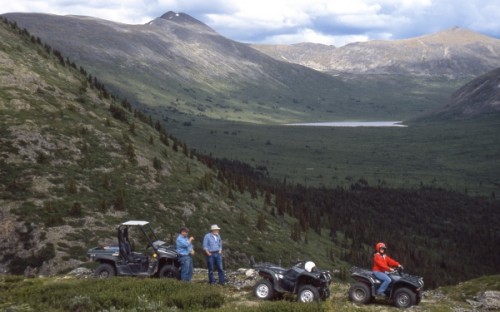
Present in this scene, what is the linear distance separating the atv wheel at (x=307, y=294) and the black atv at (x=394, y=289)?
235 centimetres

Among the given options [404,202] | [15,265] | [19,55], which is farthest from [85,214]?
[404,202]

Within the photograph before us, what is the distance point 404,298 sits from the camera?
20.8 metres

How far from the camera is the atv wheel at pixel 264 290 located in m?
20.8

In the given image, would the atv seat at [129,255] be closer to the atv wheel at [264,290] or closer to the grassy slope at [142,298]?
the grassy slope at [142,298]

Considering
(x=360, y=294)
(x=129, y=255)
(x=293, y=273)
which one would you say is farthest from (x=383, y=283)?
(x=129, y=255)

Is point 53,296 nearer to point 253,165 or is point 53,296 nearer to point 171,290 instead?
point 171,290

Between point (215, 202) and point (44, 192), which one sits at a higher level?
point (44, 192)

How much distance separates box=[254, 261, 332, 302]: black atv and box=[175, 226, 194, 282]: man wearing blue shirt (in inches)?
134

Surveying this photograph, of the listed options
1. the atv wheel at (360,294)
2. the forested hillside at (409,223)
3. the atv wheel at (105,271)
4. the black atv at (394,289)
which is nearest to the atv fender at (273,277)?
the atv wheel at (360,294)

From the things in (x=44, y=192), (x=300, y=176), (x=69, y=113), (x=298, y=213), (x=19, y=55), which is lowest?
(x=300, y=176)

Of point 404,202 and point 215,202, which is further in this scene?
point 404,202

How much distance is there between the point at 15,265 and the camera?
2756 cm

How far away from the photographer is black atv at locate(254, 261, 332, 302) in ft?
66.1

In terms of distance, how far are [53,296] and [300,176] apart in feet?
377
